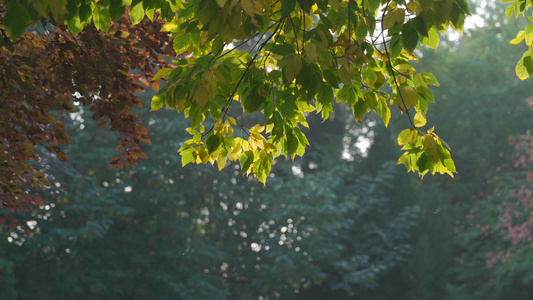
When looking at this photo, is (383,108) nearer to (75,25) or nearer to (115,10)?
(115,10)

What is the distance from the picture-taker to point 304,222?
653 inches

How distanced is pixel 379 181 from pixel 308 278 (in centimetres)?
378

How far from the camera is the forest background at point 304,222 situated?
1458 centimetres

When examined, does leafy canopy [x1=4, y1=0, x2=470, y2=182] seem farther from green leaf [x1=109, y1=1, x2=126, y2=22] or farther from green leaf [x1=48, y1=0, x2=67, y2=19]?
green leaf [x1=48, y1=0, x2=67, y2=19]

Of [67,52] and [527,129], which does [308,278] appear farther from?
[67,52]

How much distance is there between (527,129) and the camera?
21531 mm

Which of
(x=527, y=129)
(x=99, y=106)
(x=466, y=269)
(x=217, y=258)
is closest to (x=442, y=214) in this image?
(x=466, y=269)

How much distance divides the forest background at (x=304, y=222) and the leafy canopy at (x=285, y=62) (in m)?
9.02

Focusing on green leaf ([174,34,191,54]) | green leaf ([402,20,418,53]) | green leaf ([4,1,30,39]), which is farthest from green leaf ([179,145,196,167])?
green leaf ([4,1,30,39])

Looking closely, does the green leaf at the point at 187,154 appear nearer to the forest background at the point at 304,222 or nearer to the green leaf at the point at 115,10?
the green leaf at the point at 115,10

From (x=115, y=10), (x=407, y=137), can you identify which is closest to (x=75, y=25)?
(x=115, y=10)

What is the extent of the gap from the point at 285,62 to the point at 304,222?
540 inches

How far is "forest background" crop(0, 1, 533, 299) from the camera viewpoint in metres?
14.6

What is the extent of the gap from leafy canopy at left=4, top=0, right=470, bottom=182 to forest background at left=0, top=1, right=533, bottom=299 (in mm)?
9018
